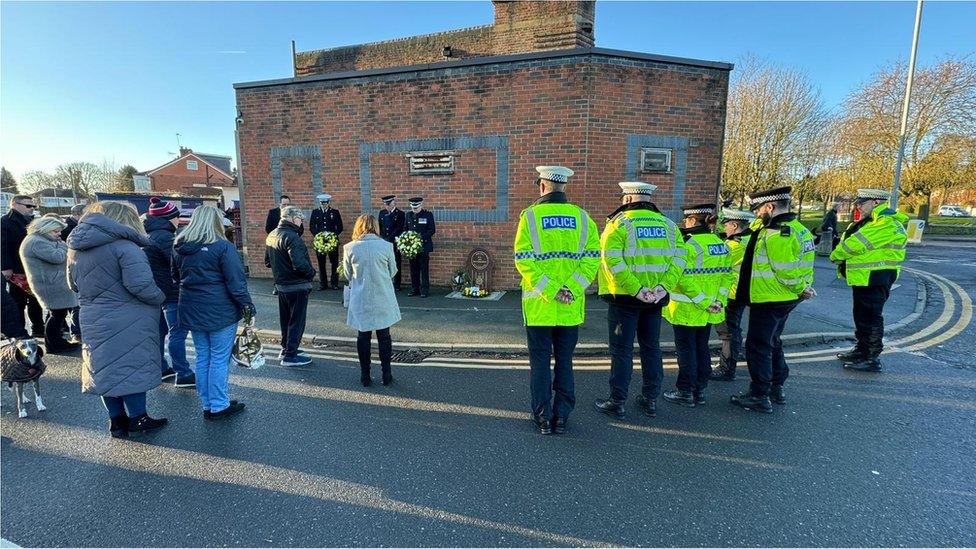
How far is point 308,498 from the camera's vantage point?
9.58 ft

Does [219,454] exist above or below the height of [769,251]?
below

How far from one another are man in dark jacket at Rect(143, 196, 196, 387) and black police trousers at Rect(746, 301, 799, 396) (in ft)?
18.2

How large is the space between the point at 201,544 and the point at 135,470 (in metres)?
1.19

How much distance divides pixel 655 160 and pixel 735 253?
15.3 ft

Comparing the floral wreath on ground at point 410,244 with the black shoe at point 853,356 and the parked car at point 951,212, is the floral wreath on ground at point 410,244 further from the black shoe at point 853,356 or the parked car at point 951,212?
the parked car at point 951,212

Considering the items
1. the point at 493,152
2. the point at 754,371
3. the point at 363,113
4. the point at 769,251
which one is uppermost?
the point at 363,113

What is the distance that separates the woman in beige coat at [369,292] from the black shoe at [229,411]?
3.83 feet

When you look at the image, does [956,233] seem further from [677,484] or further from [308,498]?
[308,498]

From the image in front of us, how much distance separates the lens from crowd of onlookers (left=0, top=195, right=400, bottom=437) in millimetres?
3531

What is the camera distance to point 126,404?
3.84 m

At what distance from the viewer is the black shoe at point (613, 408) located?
4082 mm

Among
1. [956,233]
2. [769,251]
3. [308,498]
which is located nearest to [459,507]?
[308,498]

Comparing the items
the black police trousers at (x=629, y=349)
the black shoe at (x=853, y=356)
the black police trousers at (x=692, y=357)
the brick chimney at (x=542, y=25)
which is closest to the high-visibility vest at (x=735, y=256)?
the black police trousers at (x=692, y=357)

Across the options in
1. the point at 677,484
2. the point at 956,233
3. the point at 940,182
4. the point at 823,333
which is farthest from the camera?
the point at 956,233
